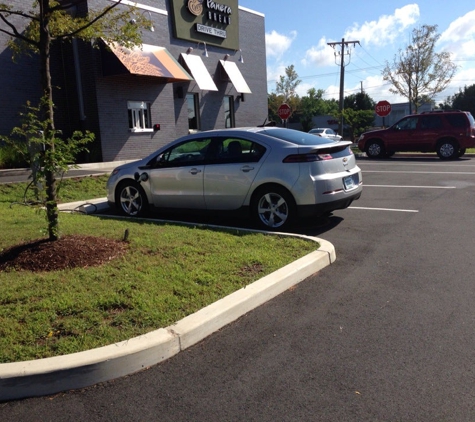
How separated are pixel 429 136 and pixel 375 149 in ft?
7.70

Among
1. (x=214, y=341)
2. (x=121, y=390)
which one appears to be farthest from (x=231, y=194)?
(x=121, y=390)

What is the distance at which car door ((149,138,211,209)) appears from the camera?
7934 millimetres

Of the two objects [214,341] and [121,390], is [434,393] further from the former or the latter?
[121,390]

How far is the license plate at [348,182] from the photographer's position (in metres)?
7.36

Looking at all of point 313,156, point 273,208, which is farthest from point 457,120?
point 273,208

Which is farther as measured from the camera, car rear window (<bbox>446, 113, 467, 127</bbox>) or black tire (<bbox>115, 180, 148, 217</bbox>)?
car rear window (<bbox>446, 113, 467, 127</bbox>)

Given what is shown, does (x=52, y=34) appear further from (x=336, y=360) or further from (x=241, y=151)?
(x=336, y=360)

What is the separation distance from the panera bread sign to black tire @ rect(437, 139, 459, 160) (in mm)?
11739

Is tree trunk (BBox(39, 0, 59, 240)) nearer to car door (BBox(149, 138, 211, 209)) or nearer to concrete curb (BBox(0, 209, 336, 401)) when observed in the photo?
concrete curb (BBox(0, 209, 336, 401))

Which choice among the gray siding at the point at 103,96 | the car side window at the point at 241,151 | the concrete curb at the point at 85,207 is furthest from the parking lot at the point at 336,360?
the gray siding at the point at 103,96


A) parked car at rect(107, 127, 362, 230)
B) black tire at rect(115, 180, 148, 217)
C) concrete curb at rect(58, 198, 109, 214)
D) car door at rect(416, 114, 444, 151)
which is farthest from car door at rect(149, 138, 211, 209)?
car door at rect(416, 114, 444, 151)

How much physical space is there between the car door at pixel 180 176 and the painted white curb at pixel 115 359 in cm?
379

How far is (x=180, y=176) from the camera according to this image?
8047 mm

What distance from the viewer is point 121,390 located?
3.20 meters
